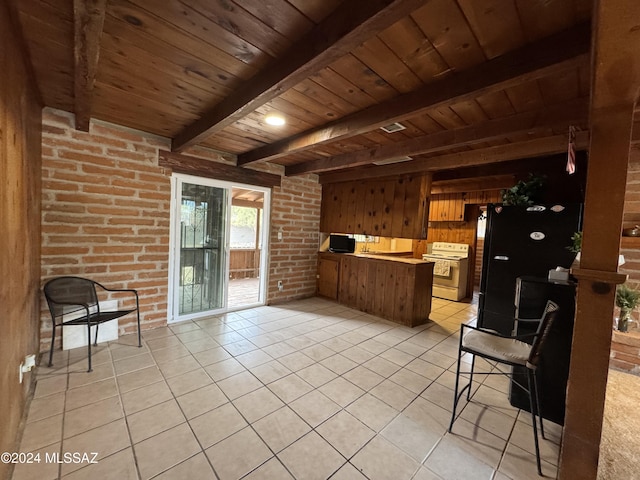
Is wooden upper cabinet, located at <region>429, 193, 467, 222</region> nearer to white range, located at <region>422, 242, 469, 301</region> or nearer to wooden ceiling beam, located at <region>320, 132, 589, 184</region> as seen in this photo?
white range, located at <region>422, 242, 469, 301</region>

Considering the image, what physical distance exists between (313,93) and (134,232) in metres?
2.50

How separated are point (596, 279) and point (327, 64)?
5.76 feet

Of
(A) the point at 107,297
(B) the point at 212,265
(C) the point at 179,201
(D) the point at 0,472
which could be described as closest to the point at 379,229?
(B) the point at 212,265

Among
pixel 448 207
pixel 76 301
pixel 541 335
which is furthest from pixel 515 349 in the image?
pixel 448 207

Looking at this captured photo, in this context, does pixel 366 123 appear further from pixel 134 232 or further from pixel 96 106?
pixel 134 232

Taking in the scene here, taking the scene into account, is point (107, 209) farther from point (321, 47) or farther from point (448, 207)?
point (448, 207)

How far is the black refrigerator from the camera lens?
2635mm

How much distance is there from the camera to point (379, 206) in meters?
4.15

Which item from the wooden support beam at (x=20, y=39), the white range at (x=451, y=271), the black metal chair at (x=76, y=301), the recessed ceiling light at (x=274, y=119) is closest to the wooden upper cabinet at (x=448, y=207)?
the white range at (x=451, y=271)

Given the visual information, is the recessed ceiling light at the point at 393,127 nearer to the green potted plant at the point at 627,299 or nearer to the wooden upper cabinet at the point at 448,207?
the green potted plant at the point at 627,299

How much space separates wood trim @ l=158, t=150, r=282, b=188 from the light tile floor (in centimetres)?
202

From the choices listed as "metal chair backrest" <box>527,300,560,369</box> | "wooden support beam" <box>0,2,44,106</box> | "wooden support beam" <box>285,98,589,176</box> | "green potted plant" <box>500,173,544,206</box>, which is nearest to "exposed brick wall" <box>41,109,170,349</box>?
"wooden support beam" <box>0,2,44,106</box>

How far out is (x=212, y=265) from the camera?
379 centimetres

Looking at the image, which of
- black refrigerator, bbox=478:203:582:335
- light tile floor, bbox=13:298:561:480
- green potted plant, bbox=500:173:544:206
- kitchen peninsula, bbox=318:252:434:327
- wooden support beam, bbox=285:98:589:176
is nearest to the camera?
light tile floor, bbox=13:298:561:480
